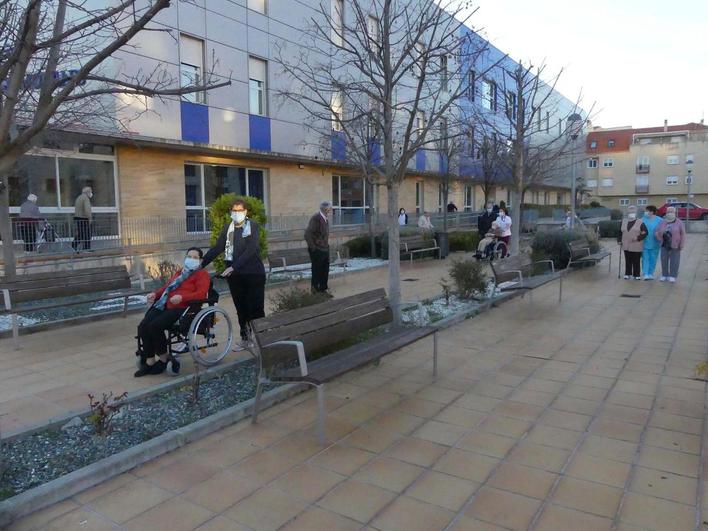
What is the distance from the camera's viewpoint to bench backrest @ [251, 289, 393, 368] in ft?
13.7

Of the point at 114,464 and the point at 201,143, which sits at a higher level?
the point at 201,143

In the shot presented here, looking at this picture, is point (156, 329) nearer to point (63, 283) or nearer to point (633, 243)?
point (63, 283)

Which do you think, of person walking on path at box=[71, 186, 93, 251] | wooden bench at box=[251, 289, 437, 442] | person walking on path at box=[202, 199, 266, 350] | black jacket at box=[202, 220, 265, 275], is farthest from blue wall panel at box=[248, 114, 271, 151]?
wooden bench at box=[251, 289, 437, 442]

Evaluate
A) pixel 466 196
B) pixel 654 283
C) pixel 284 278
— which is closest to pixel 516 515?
pixel 284 278

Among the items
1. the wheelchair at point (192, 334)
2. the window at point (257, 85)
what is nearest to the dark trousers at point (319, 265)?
the wheelchair at point (192, 334)

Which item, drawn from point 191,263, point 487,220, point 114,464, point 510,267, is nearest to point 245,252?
point 191,263

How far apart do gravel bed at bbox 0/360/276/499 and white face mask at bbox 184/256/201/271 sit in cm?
124

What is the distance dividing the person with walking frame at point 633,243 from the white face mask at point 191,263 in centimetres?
981

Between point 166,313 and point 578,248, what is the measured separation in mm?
10008

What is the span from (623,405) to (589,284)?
750 centimetres

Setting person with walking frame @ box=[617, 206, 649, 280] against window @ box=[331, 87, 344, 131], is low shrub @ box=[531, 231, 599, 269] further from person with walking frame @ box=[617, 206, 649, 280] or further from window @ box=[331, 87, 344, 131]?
window @ box=[331, 87, 344, 131]

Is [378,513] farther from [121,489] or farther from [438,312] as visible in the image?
[438,312]

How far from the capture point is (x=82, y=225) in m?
12.5

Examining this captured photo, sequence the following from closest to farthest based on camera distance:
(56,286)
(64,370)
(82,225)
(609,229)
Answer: (64,370), (56,286), (82,225), (609,229)
